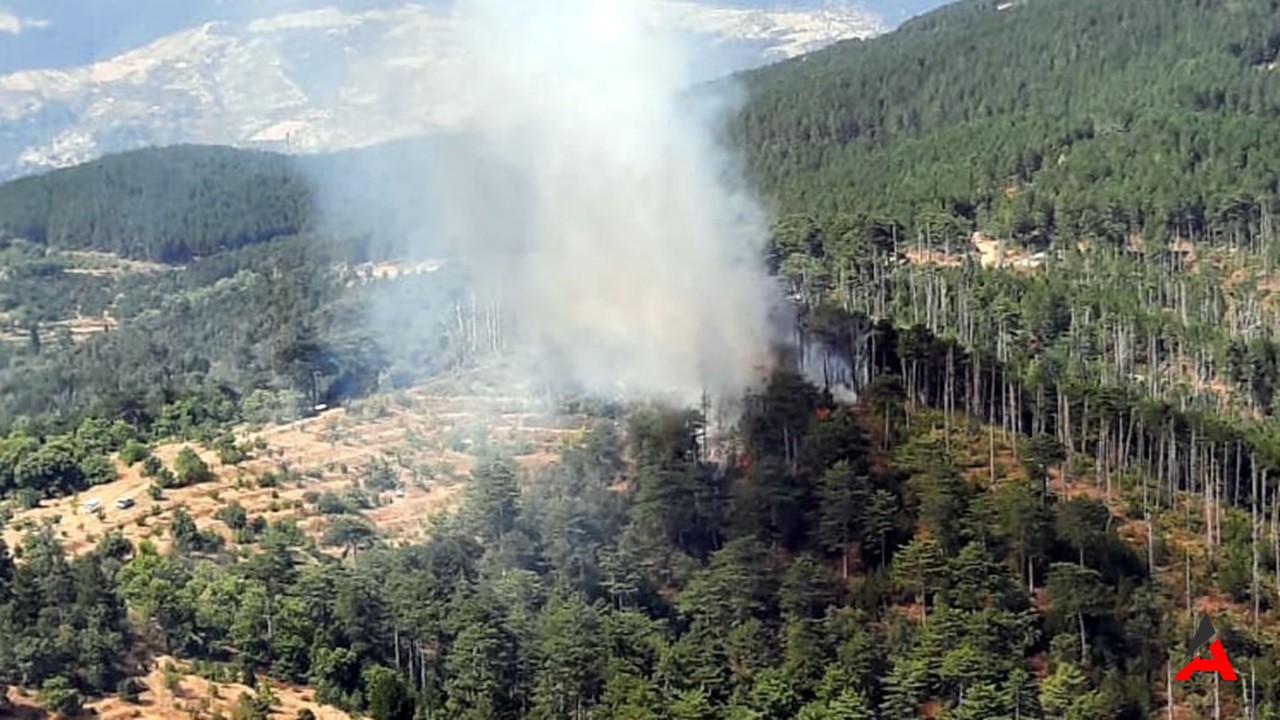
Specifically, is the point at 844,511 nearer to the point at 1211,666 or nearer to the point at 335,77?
the point at 1211,666

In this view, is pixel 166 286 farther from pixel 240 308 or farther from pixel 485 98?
pixel 485 98

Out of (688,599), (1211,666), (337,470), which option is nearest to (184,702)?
(688,599)

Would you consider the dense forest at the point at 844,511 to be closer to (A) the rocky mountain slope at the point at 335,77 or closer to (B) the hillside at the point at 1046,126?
(B) the hillside at the point at 1046,126

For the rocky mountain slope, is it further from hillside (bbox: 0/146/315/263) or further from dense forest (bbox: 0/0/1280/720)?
dense forest (bbox: 0/0/1280/720)

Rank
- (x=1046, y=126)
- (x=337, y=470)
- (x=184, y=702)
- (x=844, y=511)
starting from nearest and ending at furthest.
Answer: (x=184, y=702) → (x=844, y=511) → (x=337, y=470) → (x=1046, y=126)

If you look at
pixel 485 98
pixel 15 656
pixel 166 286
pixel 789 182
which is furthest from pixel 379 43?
pixel 15 656
